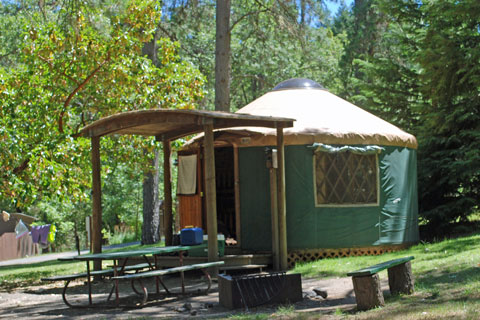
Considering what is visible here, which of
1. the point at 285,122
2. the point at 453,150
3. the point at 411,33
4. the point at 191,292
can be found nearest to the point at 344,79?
the point at 411,33

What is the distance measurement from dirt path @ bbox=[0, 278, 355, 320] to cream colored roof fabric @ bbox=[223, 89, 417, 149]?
2.37m

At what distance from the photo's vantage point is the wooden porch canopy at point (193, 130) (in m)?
7.38

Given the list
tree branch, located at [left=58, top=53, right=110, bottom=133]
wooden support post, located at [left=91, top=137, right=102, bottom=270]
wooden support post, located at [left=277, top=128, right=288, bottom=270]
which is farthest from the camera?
tree branch, located at [left=58, top=53, right=110, bottom=133]

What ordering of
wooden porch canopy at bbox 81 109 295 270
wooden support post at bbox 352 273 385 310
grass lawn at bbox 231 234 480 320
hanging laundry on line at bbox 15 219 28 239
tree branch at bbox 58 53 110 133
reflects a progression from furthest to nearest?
1. hanging laundry on line at bbox 15 219 28 239
2. tree branch at bbox 58 53 110 133
3. wooden porch canopy at bbox 81 109 295 270
4. wooden support post at bbox 352 273 385 310
5. grass lawn at bbox 231 234 480 320

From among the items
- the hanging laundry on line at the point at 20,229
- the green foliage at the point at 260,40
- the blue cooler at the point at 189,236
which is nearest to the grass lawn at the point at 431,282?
the blue cooler at the point at 189,236

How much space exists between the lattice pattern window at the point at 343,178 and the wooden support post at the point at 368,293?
3951 mm

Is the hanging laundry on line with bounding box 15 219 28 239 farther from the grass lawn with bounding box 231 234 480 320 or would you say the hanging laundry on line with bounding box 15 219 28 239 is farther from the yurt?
the grass lawn with bounding box 231 234 480 320

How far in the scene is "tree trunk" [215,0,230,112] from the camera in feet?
36.8

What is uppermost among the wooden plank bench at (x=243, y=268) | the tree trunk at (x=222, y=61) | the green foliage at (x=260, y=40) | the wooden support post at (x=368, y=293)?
the green foliage at (x=260, y=40)

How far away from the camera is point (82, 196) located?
8.56 meters

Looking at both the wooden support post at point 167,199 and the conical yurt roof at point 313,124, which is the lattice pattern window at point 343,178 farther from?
the wooden support post at point 167,199

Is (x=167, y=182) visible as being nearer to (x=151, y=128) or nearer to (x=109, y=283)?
(x=151, y=128)

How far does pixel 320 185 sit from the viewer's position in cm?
898

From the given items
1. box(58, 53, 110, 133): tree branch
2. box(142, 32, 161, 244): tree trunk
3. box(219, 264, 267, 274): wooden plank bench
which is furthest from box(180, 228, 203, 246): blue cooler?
box(142, 32, 161, 244): tree trunk
